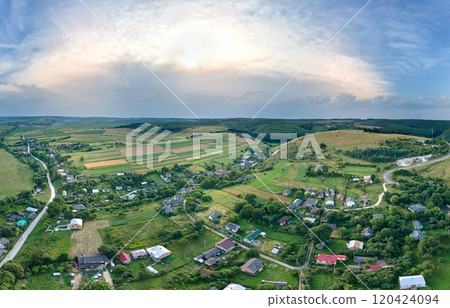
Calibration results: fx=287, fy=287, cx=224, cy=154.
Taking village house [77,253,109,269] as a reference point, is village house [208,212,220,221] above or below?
above

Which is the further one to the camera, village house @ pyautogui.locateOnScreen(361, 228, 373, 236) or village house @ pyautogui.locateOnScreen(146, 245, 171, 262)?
village house @ pyautogui.locateOnScreen(361, 228, 373, 236)

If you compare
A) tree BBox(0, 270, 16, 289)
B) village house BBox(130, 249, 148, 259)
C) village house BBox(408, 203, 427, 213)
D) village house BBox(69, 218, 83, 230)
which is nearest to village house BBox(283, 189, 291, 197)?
village house BBox(408, 203, 427, 213)

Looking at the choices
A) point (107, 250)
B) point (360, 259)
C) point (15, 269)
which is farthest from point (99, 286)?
point (360, 259)

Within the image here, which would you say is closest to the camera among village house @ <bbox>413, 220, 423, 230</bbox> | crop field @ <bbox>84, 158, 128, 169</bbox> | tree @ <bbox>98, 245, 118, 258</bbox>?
tree @ <bbox>98, 245, 118, 258</bbox>

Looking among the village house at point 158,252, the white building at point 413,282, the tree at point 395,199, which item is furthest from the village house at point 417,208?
the village house at point 158,252

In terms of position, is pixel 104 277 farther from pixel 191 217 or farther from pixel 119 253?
pixel 191 217

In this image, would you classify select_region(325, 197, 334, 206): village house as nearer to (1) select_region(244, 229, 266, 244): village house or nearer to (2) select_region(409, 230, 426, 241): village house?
(2) select_region(409, 230, 426, 241): village house

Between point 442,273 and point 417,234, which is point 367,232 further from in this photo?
point 442,273
